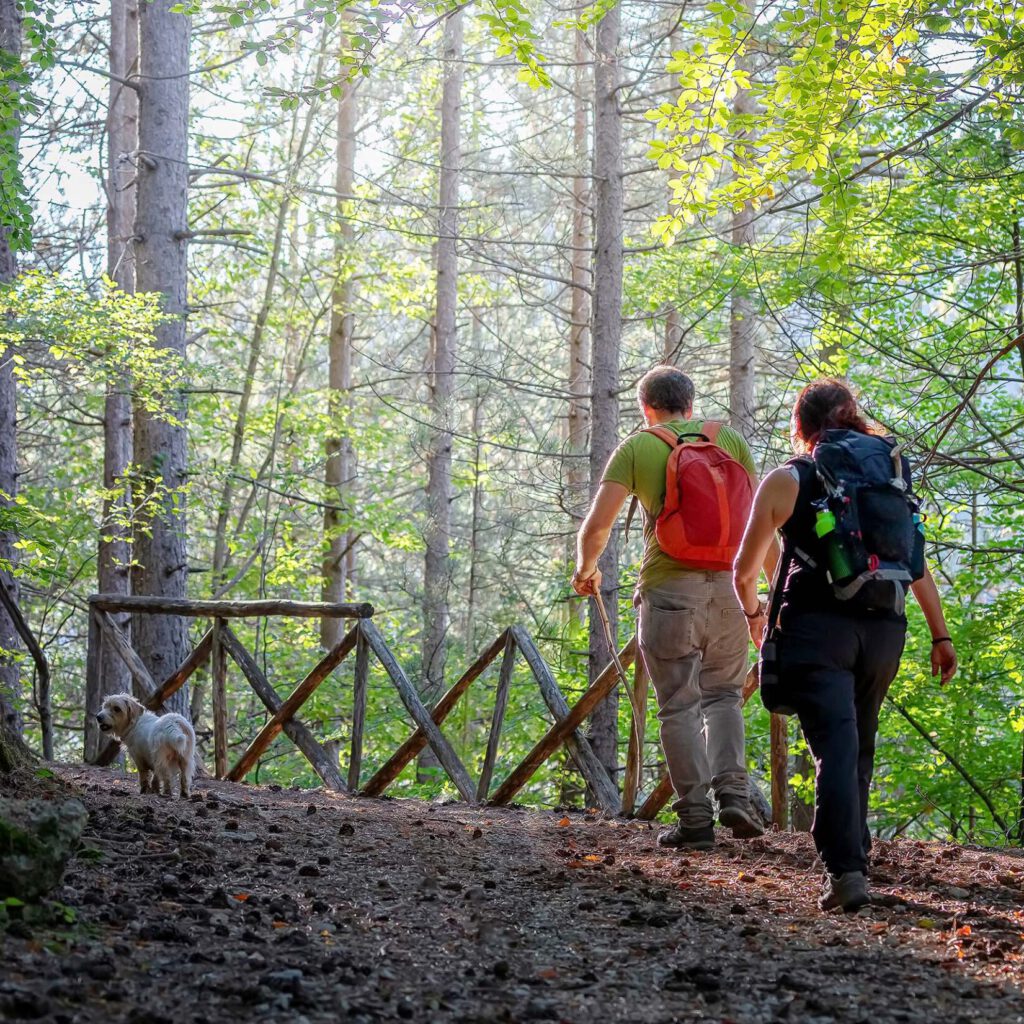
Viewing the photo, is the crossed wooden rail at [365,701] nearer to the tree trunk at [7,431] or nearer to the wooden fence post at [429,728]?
the wooden fence post at [429,728]

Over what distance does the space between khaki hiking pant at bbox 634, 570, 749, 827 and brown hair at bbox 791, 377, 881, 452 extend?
44.3 inches

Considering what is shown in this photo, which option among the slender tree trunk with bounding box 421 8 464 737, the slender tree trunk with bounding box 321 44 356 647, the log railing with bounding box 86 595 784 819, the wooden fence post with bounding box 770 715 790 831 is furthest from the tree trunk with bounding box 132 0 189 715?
the wooden fence post with bounding box 770 715 790 831

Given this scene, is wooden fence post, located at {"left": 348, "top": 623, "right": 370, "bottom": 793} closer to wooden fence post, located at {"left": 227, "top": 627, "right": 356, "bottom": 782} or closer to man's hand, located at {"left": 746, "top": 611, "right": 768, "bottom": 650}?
wooden fence post, located at {"left": 227, "top": 627, "right": 356, "bottom": 782}

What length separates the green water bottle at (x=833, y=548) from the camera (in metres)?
3.69

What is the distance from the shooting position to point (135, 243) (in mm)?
10898

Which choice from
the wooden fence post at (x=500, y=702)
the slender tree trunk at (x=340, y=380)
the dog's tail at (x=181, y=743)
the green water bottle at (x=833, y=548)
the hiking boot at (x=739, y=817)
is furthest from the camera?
the slender tree trunk at (x=340, y=380)

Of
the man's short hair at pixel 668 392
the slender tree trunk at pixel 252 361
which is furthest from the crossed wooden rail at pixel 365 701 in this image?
the slender tree trunk at pixel 252 361

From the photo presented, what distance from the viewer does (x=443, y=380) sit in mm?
17484

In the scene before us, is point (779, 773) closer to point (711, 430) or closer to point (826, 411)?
point (711, 430)

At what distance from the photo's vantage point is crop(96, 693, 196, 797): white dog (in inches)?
259

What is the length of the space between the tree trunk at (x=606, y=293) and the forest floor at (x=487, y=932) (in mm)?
5926

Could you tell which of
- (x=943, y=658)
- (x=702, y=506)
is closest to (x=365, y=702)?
(x=702, y=506)

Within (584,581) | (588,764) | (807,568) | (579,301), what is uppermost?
(579,301)

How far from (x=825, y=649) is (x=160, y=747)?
422 centimetres
